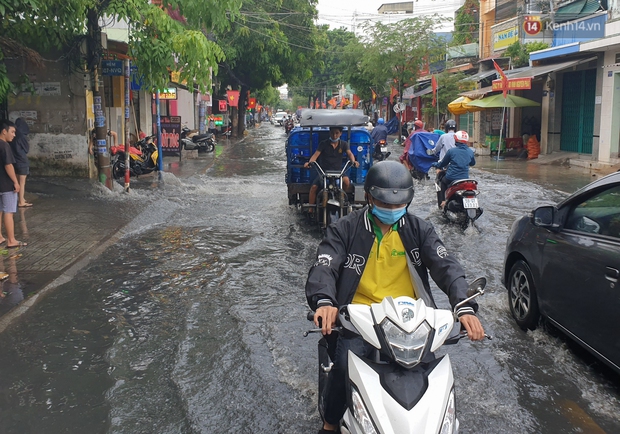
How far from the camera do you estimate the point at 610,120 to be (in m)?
19.6

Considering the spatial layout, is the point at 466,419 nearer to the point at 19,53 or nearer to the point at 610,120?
the point at 19,53

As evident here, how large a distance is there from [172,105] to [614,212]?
97.9ft

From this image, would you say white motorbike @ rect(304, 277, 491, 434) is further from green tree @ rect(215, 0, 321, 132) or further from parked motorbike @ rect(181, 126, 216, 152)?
green tree @ rect(215, 0, 321, 132)

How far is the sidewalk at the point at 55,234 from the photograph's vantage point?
7023 mm

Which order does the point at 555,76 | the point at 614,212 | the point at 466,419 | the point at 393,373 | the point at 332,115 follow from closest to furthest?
the point at 393,373, the point at 466,419, the point at 614,212, the point at 332,115, the point at 555,76

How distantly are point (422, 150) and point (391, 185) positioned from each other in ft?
42.1

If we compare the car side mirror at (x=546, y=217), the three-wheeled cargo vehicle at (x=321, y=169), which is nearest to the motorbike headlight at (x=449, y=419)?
the car side mirror at (x=546, y=217)

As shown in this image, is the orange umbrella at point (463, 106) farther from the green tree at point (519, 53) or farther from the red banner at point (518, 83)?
the green tree at point (519, 53)

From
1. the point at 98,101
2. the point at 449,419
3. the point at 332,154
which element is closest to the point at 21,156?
the point at 98,101

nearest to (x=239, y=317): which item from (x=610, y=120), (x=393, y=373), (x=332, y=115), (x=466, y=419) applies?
(x=466, y=419)

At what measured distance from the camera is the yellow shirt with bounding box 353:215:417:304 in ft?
11.4

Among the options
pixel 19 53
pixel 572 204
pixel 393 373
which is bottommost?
pixel 393 373

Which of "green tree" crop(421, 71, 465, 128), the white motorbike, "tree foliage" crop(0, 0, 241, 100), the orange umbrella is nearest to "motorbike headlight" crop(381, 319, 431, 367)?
the white motorbike

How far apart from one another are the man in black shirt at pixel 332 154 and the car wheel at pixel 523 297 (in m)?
4.38
